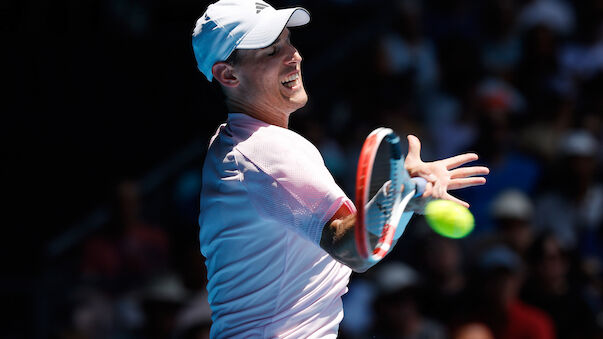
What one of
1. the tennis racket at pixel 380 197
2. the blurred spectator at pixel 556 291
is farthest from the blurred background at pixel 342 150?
the tennis racket at pixel 380 197

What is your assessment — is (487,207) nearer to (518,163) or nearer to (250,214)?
(518,163)

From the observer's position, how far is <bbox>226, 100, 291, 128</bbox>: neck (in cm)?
331

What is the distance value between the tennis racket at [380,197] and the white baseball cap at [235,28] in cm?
59

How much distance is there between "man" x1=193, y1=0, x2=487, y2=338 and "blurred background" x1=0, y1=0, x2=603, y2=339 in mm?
2734

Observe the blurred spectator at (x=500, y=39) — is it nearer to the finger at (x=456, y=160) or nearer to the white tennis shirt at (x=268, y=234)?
the finger at (x=456, y=160)

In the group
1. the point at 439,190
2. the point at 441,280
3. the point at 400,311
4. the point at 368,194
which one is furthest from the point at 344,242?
the point at 441,280

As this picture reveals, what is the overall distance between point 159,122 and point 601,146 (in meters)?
4.00

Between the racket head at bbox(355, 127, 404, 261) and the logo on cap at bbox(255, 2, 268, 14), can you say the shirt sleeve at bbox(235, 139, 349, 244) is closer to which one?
the racket head at bbox(355, 127, 404, 261)

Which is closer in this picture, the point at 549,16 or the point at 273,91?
the point at 273,91

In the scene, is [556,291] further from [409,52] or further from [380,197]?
[380,197]

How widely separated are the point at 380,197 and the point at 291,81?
0.67 m

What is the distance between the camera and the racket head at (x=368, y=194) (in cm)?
272

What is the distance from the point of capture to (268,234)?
310 cm

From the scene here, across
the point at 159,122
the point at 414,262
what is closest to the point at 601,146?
the point at 414,262
